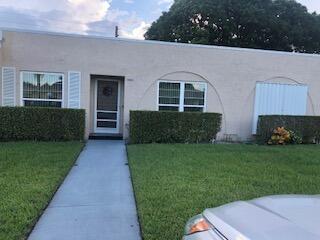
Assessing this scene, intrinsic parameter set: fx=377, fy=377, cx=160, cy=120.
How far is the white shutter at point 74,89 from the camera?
44.9ft

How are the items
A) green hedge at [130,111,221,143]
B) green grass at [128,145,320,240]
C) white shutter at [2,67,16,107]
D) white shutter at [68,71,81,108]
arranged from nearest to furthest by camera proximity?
green grass at [128,145,320,240] → green hedge at [130,111,221,143] → white shutter at [2,67,16,107] → white shutter at [68,71,81,108]

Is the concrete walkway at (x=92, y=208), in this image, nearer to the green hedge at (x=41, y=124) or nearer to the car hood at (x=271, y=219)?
the car hood at (x=271, y=219)

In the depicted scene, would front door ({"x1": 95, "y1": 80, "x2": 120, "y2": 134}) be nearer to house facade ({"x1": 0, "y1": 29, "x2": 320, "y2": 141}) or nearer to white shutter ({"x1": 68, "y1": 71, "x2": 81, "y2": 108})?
house facade ({"x1": 0, "y1": 29, "x2": 320, "y2": 141})

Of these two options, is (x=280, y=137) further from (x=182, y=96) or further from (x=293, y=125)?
(x=182, y=96)

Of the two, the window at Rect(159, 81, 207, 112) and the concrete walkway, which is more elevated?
the window at Rect(159, 81, 207, 112)

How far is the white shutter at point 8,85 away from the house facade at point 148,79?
0.03m

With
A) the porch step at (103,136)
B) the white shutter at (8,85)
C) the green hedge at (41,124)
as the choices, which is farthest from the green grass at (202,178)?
the white shutter at (8,85)

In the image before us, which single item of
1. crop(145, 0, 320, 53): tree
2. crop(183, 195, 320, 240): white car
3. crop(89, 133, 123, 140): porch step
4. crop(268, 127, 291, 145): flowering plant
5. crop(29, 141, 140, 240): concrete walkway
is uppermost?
crop(145, 0, 320, 53): tree

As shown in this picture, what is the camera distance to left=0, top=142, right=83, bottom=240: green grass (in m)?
5.02

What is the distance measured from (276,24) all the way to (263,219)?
90.0 ft

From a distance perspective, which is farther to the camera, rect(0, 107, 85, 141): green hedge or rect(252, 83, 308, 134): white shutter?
rect(252, 83, 308, 134): white shutter

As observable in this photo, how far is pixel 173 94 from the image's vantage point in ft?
48.0

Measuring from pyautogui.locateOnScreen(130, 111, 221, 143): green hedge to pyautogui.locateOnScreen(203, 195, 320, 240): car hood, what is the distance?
383 inches

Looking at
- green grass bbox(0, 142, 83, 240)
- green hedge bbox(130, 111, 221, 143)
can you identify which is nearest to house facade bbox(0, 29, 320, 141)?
green hedge bbox(130, 111, 221, 143)
